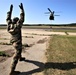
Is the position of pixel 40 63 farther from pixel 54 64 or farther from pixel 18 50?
pixel 18 50

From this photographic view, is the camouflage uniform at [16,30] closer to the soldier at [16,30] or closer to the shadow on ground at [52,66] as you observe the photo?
the soldier at [16,30]

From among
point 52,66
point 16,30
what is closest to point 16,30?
point 16,30

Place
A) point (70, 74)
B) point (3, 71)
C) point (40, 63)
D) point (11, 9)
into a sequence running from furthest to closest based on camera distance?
point (40, 63)
point (11, 9)
point (3, 71)
point (70, 74)

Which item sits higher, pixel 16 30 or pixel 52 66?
pixel 16 30

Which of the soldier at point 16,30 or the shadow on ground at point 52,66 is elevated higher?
the soldier at point 16,30

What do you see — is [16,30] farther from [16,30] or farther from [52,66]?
[52,66]

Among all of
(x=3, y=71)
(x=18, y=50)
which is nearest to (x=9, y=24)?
(x=18, y=50)

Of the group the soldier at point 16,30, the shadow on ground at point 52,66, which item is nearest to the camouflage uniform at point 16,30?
the soldier at point 16,30

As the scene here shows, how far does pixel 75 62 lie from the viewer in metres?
9.43

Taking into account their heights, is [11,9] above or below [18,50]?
above

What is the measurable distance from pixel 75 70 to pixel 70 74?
681 millimetres

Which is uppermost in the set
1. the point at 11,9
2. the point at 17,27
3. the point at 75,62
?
the point at 11,9

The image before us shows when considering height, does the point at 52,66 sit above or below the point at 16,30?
below

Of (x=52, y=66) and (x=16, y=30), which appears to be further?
(x=52, y=66)
